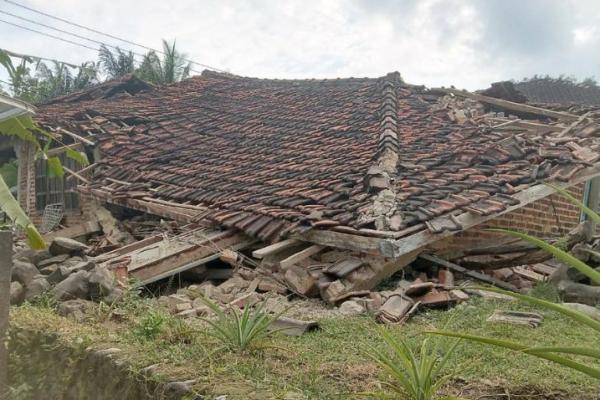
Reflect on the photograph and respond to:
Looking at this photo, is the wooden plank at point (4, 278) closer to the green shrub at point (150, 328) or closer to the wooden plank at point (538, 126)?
the green shrub at point (150, 328)

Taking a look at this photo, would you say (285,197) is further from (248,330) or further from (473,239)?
(248,330)

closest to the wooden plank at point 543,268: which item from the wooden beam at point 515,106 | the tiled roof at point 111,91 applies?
the wooden beam at point 515,106

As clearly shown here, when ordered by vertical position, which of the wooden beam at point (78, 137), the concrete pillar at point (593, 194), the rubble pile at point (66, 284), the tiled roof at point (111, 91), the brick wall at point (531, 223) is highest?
the tiled roof at point (111, 91)

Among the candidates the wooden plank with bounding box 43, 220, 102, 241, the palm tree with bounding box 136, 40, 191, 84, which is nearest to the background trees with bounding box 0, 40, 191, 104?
the palm tree with bounding box 136, 40, 191, 84

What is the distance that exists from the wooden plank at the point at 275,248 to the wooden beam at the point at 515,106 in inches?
247

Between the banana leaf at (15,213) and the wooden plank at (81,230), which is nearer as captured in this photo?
the banana leaf at (15,213)

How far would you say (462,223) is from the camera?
19.0 ft

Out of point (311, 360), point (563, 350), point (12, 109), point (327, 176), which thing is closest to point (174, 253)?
point (327, 176)

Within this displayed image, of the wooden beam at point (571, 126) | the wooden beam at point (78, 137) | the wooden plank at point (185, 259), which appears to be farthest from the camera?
the wooden beam at point (78, 137)

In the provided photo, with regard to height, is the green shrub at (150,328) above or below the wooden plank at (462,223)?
below

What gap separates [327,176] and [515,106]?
5.44 meters

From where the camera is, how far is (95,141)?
11.0 meters

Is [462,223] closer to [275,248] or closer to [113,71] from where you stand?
[275,248]

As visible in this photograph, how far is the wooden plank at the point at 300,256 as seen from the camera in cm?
568
